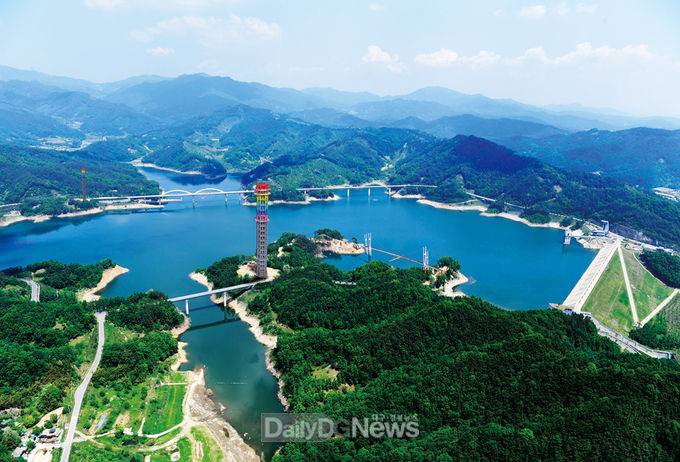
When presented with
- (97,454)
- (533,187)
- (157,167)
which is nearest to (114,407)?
(97,454)

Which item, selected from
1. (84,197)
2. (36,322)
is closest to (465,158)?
(84,197)

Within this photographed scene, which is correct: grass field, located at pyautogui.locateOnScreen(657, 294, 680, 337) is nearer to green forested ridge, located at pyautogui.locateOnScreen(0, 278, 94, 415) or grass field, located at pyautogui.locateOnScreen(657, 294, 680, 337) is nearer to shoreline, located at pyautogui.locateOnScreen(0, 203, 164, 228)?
green forested ridge, located at pyautogui.locateOnScreen(0, 278, 94, 415)

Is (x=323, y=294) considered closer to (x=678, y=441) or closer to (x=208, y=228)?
(x=678, y=441)

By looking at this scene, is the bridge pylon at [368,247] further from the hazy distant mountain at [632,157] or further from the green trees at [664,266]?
the hazy distant mountain at [632,157]

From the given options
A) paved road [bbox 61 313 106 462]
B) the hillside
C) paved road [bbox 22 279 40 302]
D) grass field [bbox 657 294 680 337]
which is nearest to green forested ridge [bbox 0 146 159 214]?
the hillside

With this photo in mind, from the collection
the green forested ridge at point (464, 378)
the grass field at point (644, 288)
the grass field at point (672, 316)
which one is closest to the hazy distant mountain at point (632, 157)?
the grass field at point (644, 288)

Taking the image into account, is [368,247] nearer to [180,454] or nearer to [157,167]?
[180,454]

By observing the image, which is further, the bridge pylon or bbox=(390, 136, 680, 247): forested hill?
bbox=(390, 136, 680, 247): forested hill
